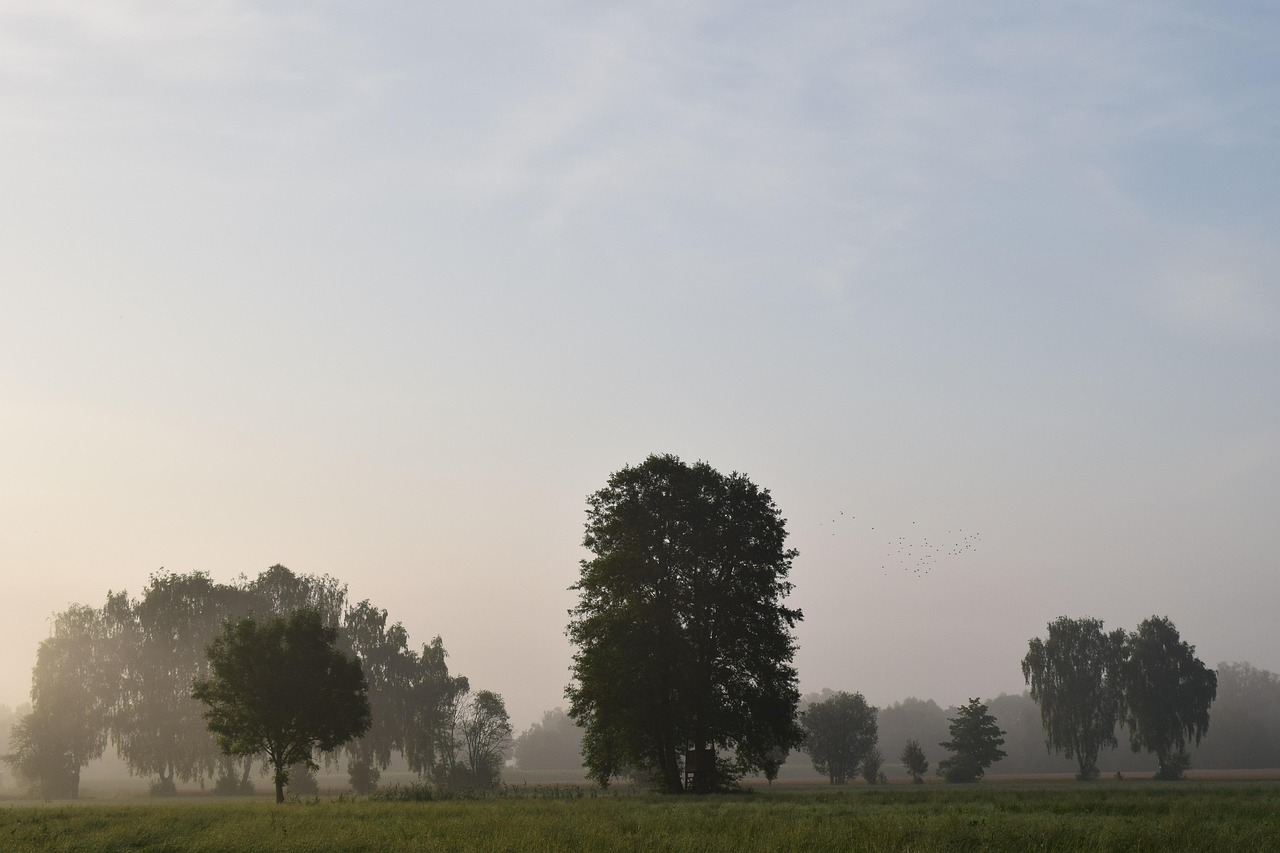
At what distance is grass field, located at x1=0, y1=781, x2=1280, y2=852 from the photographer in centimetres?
2472

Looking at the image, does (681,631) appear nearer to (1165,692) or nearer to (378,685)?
(378,685)

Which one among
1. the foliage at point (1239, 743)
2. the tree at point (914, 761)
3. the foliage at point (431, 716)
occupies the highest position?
the foliage at point (431, 716)

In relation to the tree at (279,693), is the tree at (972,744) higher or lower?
lower

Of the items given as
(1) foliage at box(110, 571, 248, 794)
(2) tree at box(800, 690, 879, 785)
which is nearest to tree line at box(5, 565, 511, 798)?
(1) foliage at box(110, 571, 248, 794)

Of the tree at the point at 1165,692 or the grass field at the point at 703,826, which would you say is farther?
the tree at the point at 1165,692

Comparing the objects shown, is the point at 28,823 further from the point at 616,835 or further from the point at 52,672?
the point at 52,672

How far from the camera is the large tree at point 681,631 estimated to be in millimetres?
54844

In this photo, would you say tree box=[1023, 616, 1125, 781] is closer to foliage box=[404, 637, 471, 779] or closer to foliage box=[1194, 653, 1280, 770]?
foliage box=[1194, 653, 1280, 770]

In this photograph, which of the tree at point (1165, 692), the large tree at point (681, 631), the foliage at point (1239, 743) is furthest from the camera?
the foliage at point (1239, 743)

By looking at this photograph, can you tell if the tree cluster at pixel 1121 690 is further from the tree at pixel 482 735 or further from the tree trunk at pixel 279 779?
the tree trunk at pixel 279 779

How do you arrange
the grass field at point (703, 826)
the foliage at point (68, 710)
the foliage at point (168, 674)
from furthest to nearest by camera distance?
the foliage at point (68, 710) < the foliage at point (168, 674) < the grass field at point (703, 826)

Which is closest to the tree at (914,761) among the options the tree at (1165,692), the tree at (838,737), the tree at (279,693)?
the tree at (838,737)

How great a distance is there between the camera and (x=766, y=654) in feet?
187

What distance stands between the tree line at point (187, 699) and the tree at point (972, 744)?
142ft
